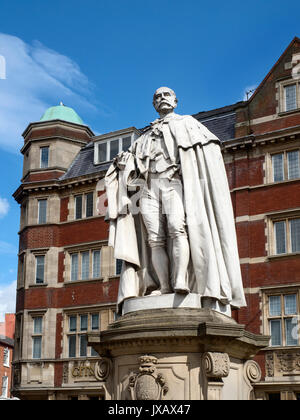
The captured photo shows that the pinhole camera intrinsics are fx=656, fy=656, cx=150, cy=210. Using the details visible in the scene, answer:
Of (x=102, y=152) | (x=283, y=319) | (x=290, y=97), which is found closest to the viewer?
A: (x=283, y=319)

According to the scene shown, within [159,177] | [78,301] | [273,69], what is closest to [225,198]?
[159,177]

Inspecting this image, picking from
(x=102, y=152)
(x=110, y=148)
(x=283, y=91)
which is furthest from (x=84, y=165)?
(x=283, y=91)

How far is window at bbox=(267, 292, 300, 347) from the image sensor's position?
2425 centimetres

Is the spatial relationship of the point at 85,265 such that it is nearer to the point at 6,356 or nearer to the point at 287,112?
the point at 287,112

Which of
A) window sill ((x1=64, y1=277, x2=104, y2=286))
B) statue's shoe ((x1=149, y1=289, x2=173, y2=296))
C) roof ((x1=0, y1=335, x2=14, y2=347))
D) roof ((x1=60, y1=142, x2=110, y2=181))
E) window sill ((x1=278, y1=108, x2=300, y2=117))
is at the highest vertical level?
roof ((x1=60, y1=142, x2=110, y2=181))

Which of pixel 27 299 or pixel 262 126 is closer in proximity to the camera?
pixel 262 126

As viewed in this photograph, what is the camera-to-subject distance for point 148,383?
6504mm

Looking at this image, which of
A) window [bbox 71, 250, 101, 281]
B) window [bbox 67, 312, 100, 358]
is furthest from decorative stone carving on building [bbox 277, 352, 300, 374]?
window [bbox 71, 250, 101, 281]

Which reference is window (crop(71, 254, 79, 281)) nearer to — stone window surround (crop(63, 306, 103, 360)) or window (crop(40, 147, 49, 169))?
stone window surround (crop(63, 306, 103, 360))

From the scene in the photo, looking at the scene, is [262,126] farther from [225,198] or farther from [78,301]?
[225,198]

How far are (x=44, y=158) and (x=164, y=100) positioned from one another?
2649cm

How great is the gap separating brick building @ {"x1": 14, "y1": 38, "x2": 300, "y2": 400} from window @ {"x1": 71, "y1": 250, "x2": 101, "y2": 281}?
5cm

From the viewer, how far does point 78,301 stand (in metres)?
30.7

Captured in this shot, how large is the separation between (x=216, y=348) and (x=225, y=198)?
1.84 meters
